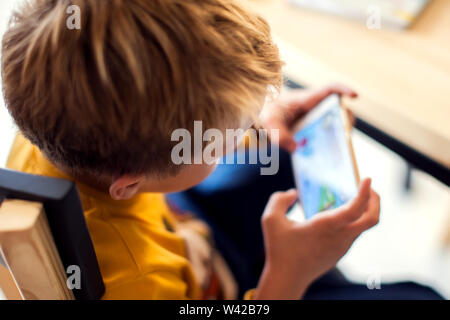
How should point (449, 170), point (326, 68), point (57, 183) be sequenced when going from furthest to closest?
point (326, 68) → point (449, 170) → point (57, 183)

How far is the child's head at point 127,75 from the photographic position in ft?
1.11

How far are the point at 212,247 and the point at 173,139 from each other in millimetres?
406

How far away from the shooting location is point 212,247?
0.76 metres

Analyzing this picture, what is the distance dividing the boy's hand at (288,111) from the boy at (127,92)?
0.94 feet

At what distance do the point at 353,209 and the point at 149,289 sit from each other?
29 centimetres

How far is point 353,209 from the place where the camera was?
55cm

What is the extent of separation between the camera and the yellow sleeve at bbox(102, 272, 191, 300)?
483 millimetres

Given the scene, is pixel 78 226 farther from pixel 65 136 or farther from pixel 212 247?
pixel 212 247

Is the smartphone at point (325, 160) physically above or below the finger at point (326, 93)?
below
